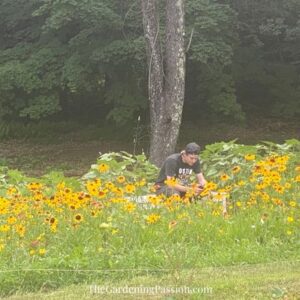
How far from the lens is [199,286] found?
176 inches

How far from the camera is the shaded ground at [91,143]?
19000mm

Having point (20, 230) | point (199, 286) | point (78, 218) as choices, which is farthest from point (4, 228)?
point (199, 286)

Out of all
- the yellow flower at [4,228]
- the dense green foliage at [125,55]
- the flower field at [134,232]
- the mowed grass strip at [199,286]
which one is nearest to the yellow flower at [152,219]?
the flower field at [134,232]

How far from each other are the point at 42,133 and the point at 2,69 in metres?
4.98

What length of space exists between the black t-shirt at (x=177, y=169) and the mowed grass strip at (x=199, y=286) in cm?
317

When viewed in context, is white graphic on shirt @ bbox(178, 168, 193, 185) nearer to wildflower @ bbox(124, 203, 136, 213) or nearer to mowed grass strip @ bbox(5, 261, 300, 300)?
wildflower @ bbox(124, 203, 136, 213)

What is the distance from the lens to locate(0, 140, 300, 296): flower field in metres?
5.12

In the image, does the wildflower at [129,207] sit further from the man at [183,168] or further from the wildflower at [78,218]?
the man at [183,168]

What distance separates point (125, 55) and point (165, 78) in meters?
3.41

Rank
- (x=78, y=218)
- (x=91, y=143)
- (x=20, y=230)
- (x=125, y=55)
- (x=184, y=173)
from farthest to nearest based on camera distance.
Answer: (x=91, y=143)
(x=125, y=55)
(x=184, y=173)
(x=20, y=230)
(x=78, y=218)

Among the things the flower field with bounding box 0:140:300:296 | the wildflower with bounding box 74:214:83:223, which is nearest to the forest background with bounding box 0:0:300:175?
the flower field with bounding box 0:140:300:296

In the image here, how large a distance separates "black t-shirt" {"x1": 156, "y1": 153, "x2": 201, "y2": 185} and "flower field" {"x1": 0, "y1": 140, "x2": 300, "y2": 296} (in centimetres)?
111

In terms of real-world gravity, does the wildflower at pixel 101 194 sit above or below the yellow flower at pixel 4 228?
above

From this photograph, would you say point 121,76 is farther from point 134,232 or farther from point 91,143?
point 134,232
